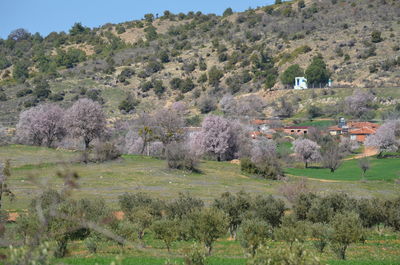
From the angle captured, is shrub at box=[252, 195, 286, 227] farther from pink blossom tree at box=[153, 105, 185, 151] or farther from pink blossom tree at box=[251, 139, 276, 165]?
pink blossom tree at box=[153, 105, 185, 151]

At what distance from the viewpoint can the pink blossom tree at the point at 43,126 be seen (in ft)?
263

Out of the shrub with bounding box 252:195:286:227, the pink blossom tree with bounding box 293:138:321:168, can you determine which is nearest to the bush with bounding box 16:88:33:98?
the pink blossom tree with bounding box 293:138:321:168

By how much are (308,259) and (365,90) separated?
3833 inches

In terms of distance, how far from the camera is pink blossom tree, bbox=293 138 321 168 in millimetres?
84688

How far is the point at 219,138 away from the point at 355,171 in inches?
685

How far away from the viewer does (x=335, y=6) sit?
15038 centimetres

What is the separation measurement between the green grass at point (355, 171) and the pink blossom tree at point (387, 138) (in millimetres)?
4011

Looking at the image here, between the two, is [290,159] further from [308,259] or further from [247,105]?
[308,259]

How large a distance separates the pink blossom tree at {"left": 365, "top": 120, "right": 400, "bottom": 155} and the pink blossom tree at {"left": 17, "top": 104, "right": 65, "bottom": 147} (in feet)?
135

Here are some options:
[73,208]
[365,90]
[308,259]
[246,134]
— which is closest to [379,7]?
[365,90]

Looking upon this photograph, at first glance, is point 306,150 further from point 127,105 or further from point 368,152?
point 127,105

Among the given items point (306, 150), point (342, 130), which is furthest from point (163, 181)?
point (342, 130)

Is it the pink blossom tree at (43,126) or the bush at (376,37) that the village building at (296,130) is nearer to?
the bush at (376,37)

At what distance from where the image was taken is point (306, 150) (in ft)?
278
